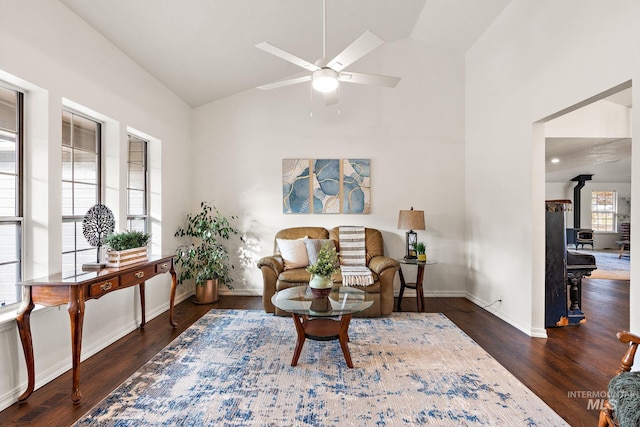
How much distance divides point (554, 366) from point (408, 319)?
149 centimetres

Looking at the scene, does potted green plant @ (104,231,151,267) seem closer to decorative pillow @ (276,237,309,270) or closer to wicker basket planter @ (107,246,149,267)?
wicker basket planter @ (107,246,149,267)

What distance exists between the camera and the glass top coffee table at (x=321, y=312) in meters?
2.69

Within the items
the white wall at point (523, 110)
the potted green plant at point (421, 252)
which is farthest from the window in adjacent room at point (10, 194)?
the white wall at point (523, 110)

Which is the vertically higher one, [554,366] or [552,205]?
[552,205]

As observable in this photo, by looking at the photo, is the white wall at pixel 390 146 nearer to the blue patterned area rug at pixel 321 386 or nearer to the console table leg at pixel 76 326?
the blue patterned area rug at pixel 321 386

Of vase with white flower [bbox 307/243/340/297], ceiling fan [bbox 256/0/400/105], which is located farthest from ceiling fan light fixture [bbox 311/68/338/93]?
vase with white flower [bbox 307/243/340/297]

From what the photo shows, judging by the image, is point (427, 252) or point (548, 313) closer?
point (548, 313)

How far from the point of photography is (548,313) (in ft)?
11.9

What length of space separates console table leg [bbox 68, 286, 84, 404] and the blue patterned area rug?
0.71 ft

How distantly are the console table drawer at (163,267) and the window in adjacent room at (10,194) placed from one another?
1.06m

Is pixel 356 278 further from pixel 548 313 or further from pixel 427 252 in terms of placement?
pixel 548 313

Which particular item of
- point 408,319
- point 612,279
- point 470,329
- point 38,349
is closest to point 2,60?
point 38,349

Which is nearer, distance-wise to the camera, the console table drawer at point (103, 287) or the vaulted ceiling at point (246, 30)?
the console table drawer at point (103, 287)

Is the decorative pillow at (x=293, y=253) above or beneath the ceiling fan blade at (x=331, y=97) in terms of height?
beneath
